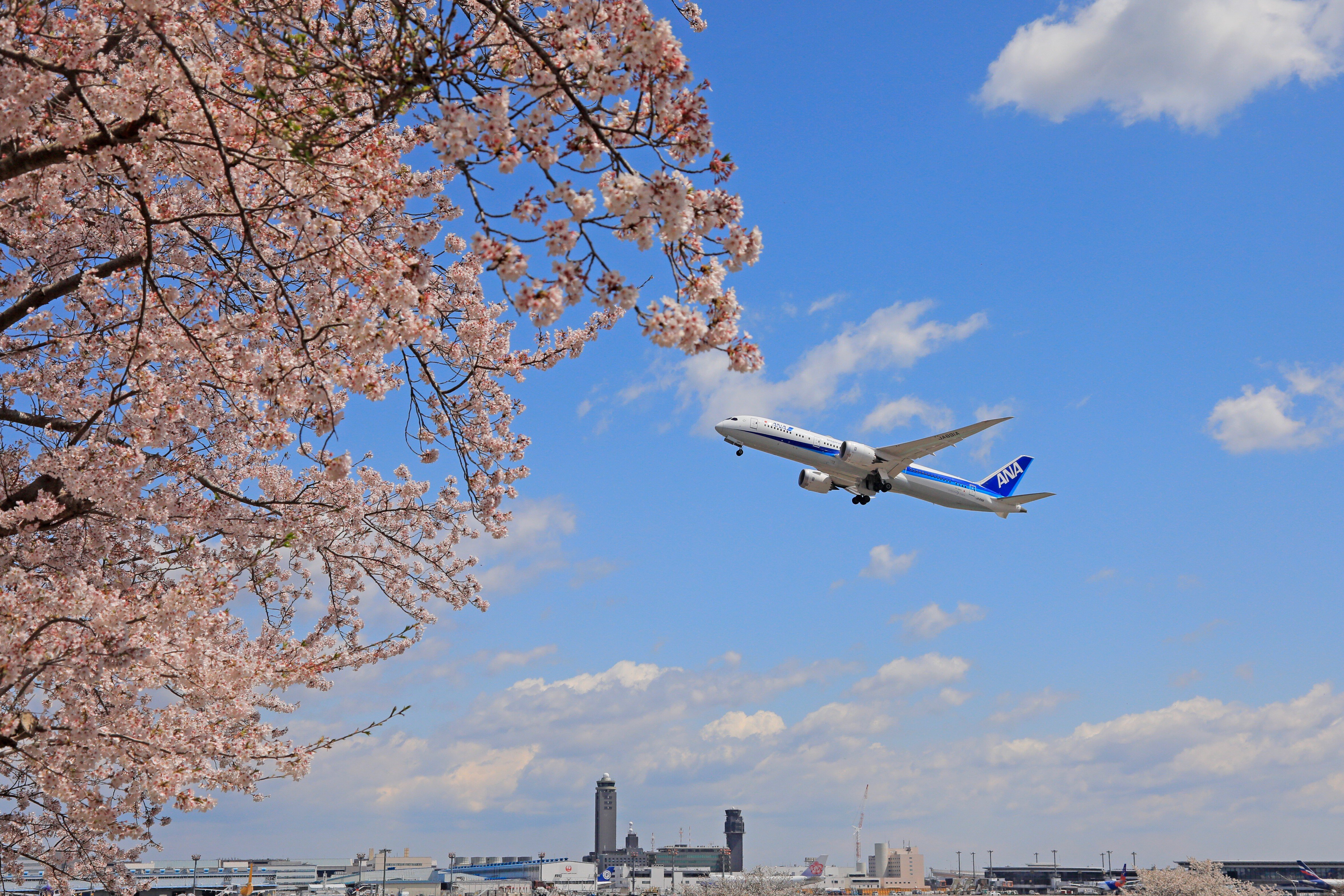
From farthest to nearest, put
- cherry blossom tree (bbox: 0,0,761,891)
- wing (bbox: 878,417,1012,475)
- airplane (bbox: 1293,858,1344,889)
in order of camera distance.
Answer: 1. airplane (bbox: 1293,858,1344,889)
2. wing (bbox: 878,417,1012,475)
3. cherry blossom tree (bbox: 0,0,761,891)

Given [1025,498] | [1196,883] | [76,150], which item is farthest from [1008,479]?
[76,150]

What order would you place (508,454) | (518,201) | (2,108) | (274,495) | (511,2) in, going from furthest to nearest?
(508,454), (274,495), (511,2), (2,108), (518,201)

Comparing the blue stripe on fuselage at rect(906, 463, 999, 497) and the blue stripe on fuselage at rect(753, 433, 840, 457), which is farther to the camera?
the blue stripe on fuselage at rect(906, 463, 999, 497)

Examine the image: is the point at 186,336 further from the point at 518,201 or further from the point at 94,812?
the point at 94,812

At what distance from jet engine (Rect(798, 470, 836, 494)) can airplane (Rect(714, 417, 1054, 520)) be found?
3 centimetres

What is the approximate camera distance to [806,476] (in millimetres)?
51625

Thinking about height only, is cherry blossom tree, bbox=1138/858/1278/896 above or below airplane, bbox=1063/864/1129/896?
above

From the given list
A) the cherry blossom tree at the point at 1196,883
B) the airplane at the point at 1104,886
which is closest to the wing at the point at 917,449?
the cherry blossom tree at the point at 1196,883

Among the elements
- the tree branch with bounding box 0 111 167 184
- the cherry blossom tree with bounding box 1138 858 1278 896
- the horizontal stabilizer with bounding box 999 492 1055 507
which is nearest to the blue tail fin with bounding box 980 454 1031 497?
the horizontal stabilizer with bounding box 999 492 1055 507

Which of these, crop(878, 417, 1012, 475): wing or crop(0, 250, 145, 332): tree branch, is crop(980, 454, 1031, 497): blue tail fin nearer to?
crop(878, 417, 1012, 475): wing

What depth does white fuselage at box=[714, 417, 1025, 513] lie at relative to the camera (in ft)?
155

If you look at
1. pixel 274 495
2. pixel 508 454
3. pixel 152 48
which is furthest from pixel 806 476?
pixel 152 48

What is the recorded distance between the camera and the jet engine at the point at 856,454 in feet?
158

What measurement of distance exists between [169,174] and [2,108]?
7.83 ft
